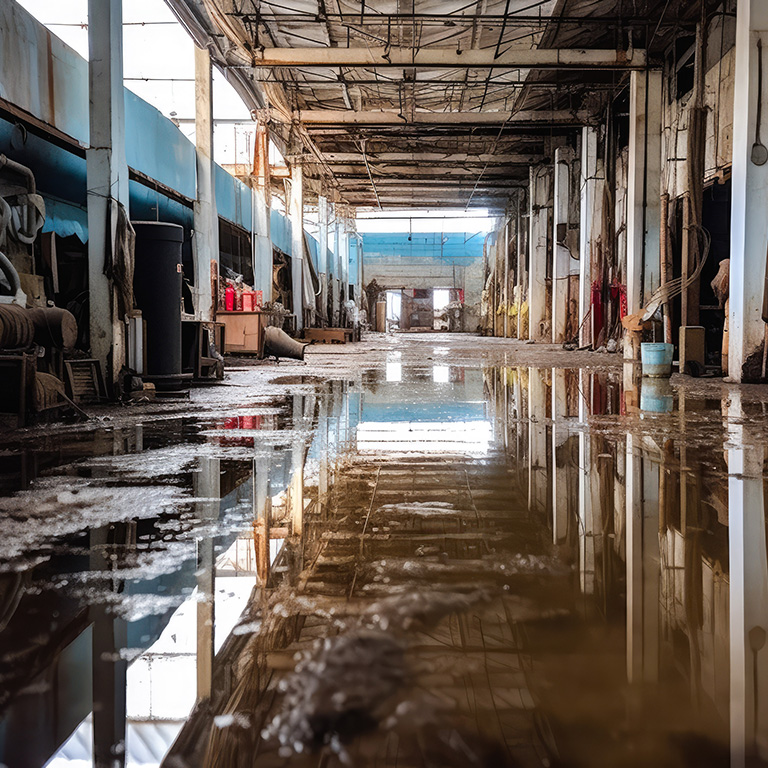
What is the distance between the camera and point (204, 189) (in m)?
11.8

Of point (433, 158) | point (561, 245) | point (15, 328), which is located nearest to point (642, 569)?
point (15, 328)

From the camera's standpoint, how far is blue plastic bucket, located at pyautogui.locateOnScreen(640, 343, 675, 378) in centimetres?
814

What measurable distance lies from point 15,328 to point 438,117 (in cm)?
1247

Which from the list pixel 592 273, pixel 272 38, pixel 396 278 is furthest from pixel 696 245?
pixel 396 278

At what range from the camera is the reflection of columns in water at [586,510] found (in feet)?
5.73

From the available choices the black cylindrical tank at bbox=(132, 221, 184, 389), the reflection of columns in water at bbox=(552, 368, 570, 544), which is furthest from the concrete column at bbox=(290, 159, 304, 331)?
the reflection of columns in water at bbox=(552, 368, 570, 544)

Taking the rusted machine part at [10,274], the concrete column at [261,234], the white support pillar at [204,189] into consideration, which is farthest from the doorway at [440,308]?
the rusted machine part at [10,274]

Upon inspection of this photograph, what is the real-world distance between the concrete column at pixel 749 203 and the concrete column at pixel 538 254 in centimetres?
1338

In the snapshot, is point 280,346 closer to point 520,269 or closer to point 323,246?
point 323,246

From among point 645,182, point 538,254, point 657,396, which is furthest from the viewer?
point 538,254

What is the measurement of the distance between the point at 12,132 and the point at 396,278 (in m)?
34.1

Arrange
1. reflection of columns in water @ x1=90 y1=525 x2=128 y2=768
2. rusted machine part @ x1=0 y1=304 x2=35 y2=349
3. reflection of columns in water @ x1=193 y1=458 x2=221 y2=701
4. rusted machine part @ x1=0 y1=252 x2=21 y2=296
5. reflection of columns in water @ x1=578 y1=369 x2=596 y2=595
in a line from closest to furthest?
reflection of columns in water @ x1=90 y1=525 x2=128 y2=768
reflection of columns in water @ x1=193 y1=458 x2=221 y2=701
reflection of columns in water @ x1=578 y1=369 x2=596 y2=595
rusted machine part @ x1=0 y1=304 x2=35 y2=349
rusted machine part @ x1=0 y1=252 x2=21 y2=296

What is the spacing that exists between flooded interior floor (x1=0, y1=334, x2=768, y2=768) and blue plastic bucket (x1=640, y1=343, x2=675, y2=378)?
16.3 ft

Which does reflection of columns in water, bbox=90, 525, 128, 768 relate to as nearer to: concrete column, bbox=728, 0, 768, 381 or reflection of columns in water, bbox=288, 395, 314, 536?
reflection of columns in water, bbox=288, 395, 314, 536
